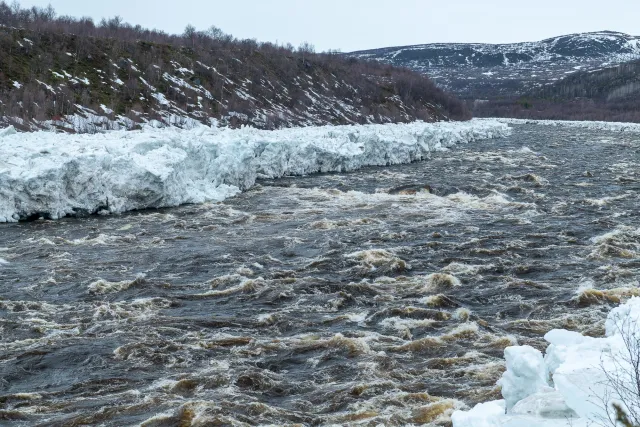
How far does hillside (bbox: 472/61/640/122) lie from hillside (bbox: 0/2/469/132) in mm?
39084

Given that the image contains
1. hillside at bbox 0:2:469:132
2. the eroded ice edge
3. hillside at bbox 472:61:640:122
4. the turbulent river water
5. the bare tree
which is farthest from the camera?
hillside at bbox 472:61:640:122

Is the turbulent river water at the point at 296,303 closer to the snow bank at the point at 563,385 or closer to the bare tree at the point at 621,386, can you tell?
the snow bank at the point at 563,385

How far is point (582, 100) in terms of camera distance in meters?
130

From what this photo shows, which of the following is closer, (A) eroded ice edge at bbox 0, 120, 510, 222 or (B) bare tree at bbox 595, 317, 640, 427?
(B) bare tree at bbox 595, 317, 640, 427

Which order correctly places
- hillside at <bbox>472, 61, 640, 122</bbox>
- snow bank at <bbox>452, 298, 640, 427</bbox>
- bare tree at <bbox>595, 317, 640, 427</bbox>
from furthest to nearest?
hillside at <bbox>472, 61, 640, 122</bbox> < snow bank at <bbox>452, 298, 640, 427</bbox> < bare tree at <bbox>595, 317, 640, 427</bbox>

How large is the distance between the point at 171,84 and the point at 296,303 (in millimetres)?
44758

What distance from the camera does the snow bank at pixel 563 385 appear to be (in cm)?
481

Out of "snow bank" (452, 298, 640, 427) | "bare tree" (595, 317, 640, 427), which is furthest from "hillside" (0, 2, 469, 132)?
"bare tree" (595, 317, 640, 427)

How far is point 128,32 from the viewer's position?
6569 centimetres

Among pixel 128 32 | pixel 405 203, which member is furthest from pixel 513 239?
pixel 128 32

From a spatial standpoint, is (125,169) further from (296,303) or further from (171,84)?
(171,84)

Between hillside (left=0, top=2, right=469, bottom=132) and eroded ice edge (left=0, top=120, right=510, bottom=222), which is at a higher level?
hillside (left=0, top=2, right=469, bottom=132)

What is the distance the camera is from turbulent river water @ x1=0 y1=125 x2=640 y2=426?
7879 mm

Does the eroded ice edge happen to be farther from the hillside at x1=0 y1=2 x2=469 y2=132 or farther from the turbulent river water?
the hillside at x1=0 y1=2 x2=469 y2=132
